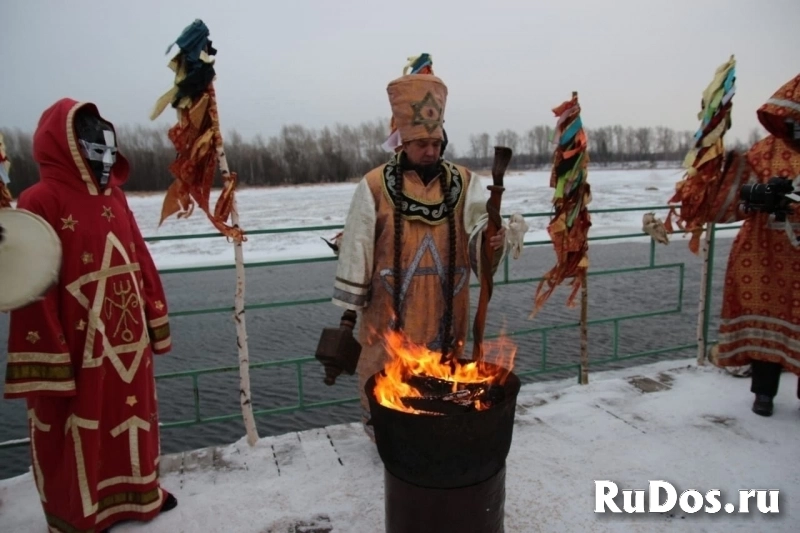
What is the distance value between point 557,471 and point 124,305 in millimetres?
2569

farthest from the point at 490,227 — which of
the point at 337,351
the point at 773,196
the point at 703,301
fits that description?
the point at 703,301

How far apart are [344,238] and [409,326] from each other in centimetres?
60

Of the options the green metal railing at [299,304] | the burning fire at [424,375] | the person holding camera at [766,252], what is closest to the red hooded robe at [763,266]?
the person holding camera at [766,252]

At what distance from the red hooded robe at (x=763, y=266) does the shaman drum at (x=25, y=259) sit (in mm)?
3978

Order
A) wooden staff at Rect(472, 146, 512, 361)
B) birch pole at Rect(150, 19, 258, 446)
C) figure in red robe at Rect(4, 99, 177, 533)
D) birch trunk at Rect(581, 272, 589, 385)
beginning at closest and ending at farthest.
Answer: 1. wooden staff at Rect(472, 146, 512, 361)
2. figure in red robe at Rect(4, 99, 177, 533)
3. birch pole at Rect(150, 19, 258, 446)
4. birch trunk at Rect(581, 272, 589, 385)

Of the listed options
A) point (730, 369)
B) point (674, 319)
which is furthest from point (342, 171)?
point (730, 369)

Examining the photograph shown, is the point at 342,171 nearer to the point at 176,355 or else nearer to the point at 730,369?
the point at 176,355

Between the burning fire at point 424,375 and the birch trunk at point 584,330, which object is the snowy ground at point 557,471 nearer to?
the birch trunk at point 584,330

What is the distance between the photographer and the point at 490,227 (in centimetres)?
239

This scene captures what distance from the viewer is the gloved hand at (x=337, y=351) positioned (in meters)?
2.67

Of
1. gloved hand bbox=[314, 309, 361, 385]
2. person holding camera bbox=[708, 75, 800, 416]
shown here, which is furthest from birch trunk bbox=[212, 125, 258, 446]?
person holding camera bbox=[708, 75, 800, 416]

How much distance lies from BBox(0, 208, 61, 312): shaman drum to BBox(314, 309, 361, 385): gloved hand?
3.82ft

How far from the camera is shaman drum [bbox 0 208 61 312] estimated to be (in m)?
2.13

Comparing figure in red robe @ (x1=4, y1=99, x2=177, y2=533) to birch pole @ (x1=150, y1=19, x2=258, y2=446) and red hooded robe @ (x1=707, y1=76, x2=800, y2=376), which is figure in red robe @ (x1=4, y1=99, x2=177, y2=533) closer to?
birch pole @ (x1=150, y1=19, x2=258, y2=446)
